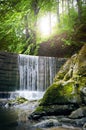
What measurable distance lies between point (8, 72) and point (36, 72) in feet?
7.63

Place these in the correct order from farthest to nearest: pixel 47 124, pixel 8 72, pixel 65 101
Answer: pixel 8 72, pixel 65 101, pixel 47 124

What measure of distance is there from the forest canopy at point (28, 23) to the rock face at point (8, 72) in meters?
2.86

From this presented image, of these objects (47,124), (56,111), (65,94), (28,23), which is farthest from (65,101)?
(28,23)

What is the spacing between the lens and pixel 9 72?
17.8 meters

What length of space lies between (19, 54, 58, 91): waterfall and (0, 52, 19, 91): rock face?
49 cm

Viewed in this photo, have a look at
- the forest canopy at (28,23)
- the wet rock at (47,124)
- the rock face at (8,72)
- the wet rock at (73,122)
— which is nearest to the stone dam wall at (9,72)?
the rock face at (8,72)

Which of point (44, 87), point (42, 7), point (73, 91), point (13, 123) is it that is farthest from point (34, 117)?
point (42, 7)

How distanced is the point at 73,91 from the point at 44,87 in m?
9.07

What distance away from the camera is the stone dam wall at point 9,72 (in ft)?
57.7

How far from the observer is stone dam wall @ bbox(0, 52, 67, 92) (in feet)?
57.7

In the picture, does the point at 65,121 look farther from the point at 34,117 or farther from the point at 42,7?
the point at 42,7

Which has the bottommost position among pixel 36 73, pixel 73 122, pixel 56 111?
A: pixel 73 122

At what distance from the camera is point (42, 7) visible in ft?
75.0

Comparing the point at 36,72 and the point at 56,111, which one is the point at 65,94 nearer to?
the point at 56,111
